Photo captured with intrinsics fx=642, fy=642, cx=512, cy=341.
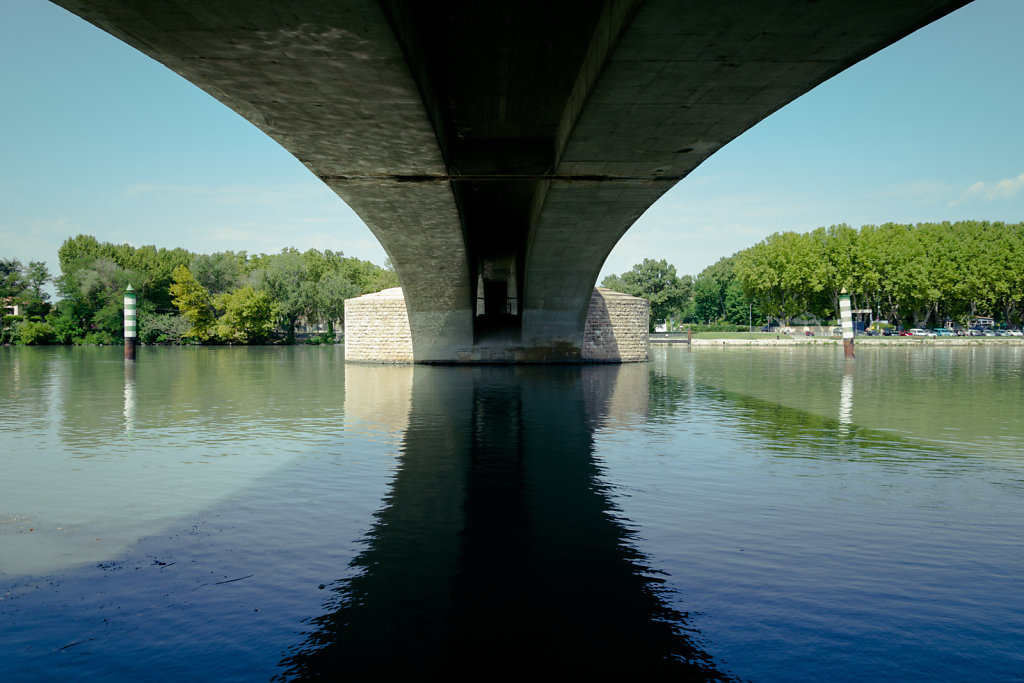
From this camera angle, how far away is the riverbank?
61.6 m

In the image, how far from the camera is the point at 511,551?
520 cm

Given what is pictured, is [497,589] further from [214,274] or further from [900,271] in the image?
[214,274]

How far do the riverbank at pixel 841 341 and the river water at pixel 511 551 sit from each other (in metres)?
57.1

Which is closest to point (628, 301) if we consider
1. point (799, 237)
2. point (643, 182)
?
point (643, 182)

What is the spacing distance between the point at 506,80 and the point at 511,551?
9.23 meters

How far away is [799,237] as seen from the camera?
77812mm

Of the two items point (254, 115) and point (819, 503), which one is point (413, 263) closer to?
point (254, 115)

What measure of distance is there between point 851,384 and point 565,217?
10642 mm

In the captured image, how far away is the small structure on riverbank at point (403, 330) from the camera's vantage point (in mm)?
33219

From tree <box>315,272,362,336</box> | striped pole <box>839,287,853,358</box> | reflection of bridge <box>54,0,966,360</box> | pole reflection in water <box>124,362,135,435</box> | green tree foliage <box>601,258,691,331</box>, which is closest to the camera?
reflection of bridge <box>54,0,966,360</box>

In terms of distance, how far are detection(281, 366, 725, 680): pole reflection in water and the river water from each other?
22 mm

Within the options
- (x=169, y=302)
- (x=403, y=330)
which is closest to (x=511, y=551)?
(x=403, y=330)

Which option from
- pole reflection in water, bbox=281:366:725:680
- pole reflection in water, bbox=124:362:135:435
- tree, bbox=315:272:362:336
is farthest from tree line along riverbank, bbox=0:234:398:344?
pole reflection in water, bbox=281:366:725:680

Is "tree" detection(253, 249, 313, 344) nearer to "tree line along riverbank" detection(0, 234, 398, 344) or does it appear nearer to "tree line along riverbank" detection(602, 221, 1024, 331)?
"tree line along riverbank" detection(0, 234, 398, 344)
